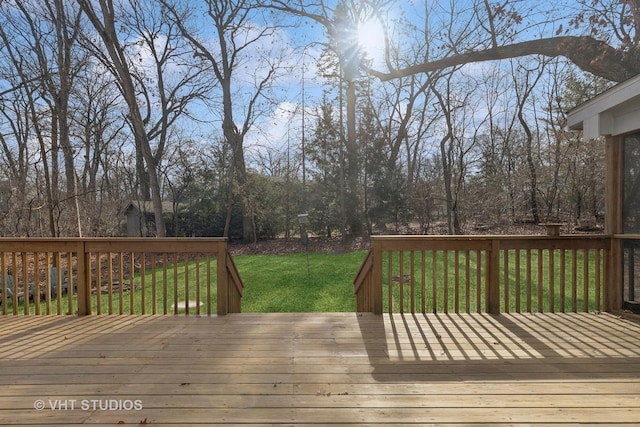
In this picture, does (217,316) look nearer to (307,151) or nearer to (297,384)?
(297,384)

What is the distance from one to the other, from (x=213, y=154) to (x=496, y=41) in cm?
1275

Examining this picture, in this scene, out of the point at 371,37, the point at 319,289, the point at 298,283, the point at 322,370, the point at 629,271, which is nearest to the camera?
the point at 322,370

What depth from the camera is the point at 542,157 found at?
1568cm

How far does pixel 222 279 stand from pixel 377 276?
1.74 m

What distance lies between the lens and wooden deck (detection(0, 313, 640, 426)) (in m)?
1.93

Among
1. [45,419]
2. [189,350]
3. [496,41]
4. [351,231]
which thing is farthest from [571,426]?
[351,231]

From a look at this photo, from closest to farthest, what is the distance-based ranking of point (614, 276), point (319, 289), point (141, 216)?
point (614, 276), point (319, 289), point (141, 216)

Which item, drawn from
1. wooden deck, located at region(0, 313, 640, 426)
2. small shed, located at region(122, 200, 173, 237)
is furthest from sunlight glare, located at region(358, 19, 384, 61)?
small shed, located at region(122, 200, 173, 237)

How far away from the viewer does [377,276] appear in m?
3.76

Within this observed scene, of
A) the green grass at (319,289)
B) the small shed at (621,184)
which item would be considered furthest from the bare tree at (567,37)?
the green grass at (319,289)

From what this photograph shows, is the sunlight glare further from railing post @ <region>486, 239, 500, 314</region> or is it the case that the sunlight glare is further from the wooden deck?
the wooden deck

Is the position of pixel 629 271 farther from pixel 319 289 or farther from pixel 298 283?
pixel 298 283

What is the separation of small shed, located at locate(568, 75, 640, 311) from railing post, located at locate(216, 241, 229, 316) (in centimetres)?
440

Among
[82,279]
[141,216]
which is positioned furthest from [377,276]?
[141,216]
